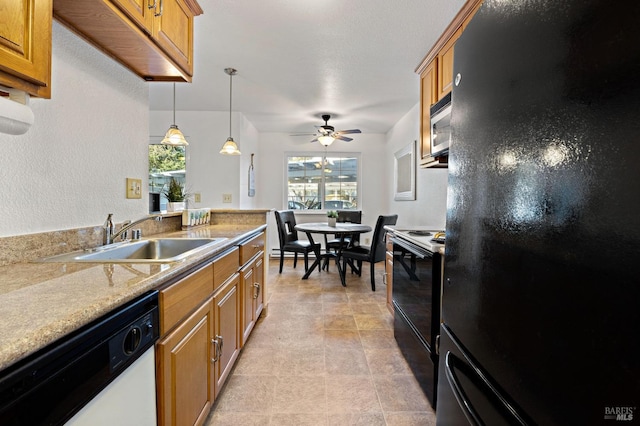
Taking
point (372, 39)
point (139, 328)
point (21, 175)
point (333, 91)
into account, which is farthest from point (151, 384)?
point (333, 91)

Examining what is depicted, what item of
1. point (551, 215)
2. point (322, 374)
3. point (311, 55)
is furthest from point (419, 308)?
point (311, 55)

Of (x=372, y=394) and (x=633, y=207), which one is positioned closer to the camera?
(x=633, y=207)

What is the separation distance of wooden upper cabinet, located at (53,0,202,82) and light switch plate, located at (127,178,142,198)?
61cm

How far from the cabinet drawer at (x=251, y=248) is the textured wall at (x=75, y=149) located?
0.66 m

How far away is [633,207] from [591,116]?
15 cm

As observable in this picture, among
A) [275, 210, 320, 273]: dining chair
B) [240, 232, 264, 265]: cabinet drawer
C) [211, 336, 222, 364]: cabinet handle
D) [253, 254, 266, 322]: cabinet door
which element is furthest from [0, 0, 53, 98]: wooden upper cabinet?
[275, 210, 320, 273]: dining chair

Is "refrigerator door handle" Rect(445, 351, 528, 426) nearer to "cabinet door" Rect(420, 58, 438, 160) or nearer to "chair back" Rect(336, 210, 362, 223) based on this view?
"cabinet door" Rect(420, 58, 438, 160)

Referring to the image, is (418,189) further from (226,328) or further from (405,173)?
(226,328)

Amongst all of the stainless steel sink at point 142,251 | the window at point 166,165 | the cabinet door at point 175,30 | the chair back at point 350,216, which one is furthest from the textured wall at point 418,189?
the window at point 166,165

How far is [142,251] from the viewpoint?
1.67 m

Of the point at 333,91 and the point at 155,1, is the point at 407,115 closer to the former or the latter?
the point at 333,91

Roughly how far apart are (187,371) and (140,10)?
1.46 meters

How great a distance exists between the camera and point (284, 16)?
6.70 feet

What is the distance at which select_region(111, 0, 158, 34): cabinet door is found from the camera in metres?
1.18
